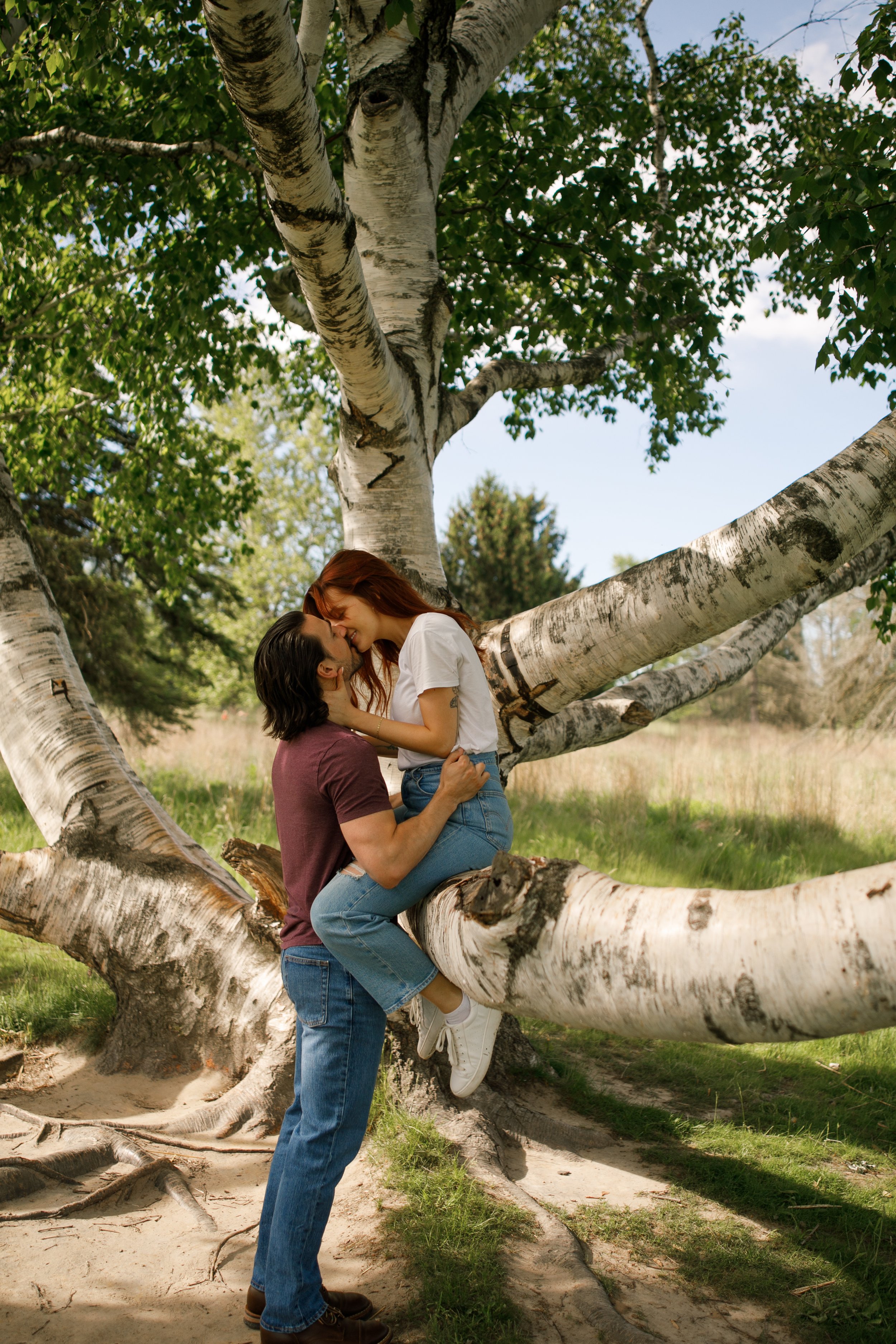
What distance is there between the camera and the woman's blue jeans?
2117mm

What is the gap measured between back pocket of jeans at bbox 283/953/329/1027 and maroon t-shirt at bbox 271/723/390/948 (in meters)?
0.05

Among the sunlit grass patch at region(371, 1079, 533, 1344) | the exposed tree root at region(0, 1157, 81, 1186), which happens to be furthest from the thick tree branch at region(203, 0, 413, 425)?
the exposed tree root at region(0, 1157, 81, 1186)

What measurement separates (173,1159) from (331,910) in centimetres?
175

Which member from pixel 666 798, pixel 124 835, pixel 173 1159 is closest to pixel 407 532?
pixel 124 835

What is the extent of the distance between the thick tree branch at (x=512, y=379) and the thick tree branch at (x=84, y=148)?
5.03 feet

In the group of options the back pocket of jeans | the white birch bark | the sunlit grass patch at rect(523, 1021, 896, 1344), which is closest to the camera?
the white birch bark

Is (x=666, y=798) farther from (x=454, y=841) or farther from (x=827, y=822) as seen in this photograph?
(x=454, y=841)

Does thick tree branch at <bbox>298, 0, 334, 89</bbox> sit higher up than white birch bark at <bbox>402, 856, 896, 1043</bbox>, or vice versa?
thick tree branch at <bbox>298, 0, 334, 89</bbox>

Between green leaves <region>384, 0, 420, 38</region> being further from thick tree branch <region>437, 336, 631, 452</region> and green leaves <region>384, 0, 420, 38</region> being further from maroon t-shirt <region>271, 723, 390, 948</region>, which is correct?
maroon t-shirt <region>271, 723, 390, 948</region>

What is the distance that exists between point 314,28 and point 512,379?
5.86ft

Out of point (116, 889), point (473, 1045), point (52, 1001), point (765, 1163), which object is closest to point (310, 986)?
point (473, 1045)

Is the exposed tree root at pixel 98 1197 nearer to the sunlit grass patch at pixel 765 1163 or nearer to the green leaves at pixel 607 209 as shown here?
the sunlit grass patch at pixel 765 1163

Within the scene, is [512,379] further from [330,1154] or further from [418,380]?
[330,1154]

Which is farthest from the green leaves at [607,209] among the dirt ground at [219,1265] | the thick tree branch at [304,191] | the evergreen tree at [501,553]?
the evergreen tree at [501,553]
